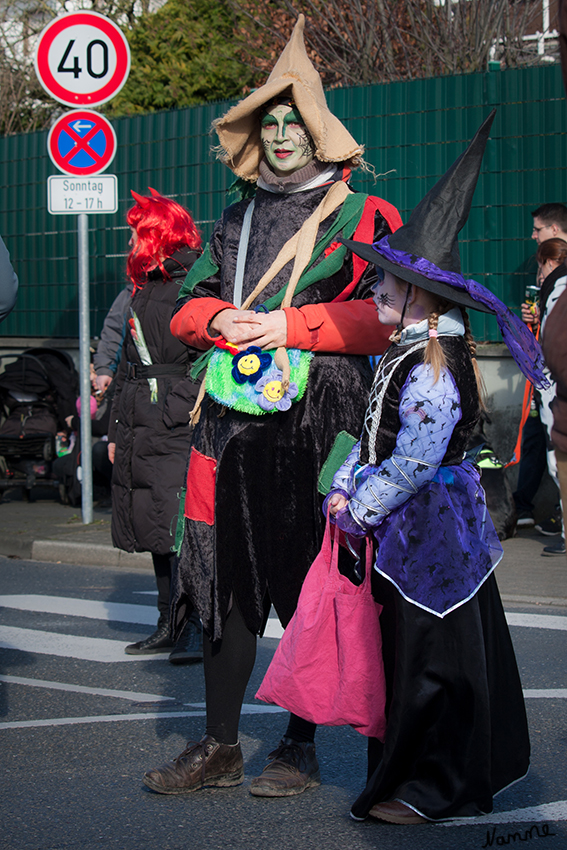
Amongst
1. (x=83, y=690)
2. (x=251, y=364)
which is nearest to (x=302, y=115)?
(x=251, y=364)

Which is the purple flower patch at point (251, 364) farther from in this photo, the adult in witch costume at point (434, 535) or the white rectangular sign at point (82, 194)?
the white rectangular sign at point (82, 194)

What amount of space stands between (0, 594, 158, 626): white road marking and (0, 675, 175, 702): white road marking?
1.28 meters

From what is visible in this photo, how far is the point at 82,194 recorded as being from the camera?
870 cm

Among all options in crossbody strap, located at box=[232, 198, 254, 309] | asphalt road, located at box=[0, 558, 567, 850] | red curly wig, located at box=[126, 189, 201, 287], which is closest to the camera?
asphalt road, located at box=[0, 558, 567, 850]

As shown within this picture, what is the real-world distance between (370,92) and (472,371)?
7468 mm

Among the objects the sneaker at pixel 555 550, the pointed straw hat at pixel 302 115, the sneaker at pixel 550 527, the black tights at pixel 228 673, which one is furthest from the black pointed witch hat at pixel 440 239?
the sneaker at pixel 550 527

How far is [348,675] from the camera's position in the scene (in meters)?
3.17

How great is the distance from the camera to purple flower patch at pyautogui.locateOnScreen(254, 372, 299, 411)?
11.2 feet

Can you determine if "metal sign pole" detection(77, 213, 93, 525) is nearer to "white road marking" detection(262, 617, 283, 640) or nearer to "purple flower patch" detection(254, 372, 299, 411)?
"white road marking" detection(262, 617, 283, 640)

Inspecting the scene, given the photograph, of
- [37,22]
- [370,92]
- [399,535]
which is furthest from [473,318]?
[37,22]

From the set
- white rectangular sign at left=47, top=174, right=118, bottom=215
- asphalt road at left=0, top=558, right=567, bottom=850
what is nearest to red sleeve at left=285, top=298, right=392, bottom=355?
asphalt road at left=0, top=558, right=567, bottom=850

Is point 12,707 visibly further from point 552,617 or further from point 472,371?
point 552,617

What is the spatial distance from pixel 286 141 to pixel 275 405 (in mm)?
878

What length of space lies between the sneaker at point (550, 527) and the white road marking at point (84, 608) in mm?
3374
